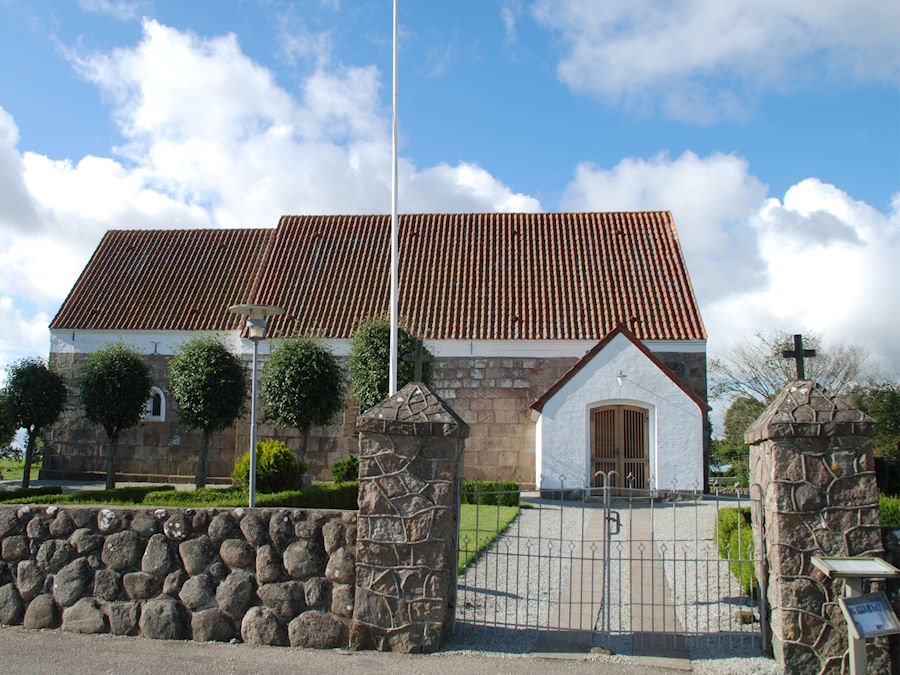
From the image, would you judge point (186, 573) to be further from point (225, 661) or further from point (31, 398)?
point (31, 398)

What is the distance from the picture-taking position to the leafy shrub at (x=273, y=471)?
36.0ft

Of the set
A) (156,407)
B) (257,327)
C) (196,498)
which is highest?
(257,327)

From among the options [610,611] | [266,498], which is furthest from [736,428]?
[610,611]

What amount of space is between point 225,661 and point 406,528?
4.60ft

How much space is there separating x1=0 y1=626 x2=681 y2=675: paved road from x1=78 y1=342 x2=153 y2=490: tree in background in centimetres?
1023

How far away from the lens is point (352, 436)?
16047 millimetres

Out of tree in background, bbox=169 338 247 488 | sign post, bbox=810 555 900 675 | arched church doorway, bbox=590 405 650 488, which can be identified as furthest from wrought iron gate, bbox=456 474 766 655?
tree in background, bbox=169 338 247 488

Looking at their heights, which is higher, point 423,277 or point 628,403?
point 423,277

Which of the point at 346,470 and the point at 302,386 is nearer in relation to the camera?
the point at 346,470

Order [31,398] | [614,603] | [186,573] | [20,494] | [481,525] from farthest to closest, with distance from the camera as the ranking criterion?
[31,398], [20,494], [481,525], [614,603], [186,573]

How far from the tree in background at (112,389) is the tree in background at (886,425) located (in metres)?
15.0

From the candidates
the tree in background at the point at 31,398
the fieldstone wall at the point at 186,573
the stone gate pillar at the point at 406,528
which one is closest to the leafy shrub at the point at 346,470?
the tree in background at the point at 31,398

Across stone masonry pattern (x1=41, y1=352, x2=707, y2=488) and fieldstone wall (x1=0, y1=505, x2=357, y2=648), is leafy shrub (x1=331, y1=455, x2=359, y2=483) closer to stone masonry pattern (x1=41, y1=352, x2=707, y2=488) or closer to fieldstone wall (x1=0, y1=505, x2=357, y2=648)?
stone masonry pattern (x1=41, y1=352, x2=707, y2=488)

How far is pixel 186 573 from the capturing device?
5129mm
